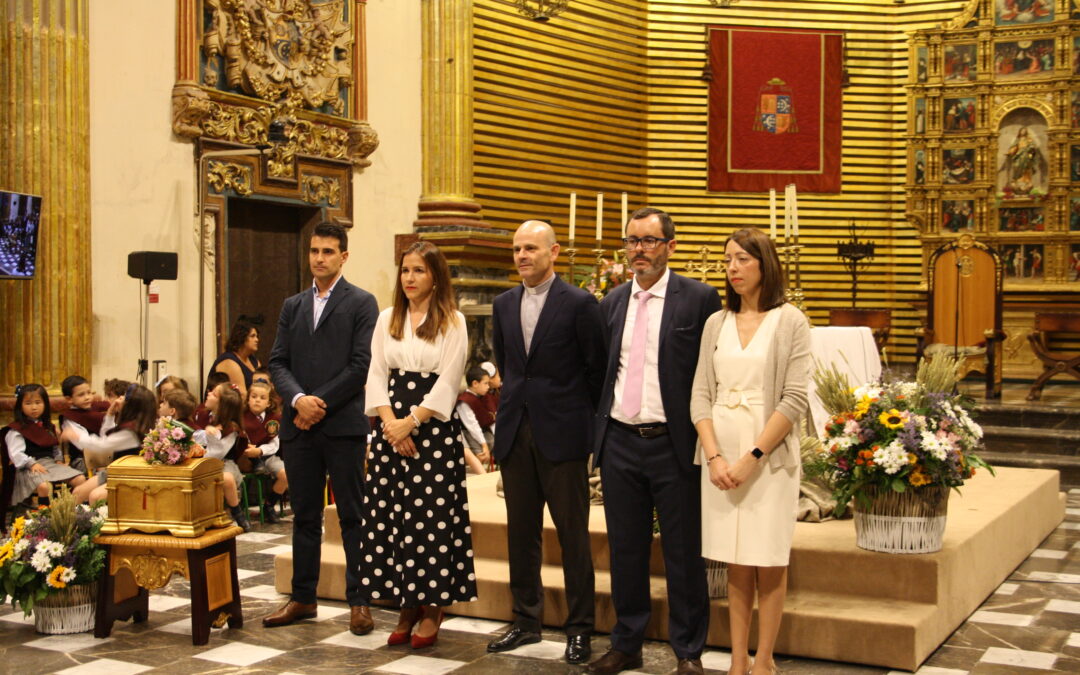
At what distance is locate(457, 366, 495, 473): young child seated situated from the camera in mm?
8352

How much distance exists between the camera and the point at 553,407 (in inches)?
169

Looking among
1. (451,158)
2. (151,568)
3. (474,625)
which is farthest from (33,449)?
(451,158)

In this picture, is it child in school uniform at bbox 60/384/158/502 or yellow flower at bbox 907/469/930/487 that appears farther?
child in school uniform at bbox 60/384/158/502

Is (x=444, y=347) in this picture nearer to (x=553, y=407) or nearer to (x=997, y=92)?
(x=553, y=407)

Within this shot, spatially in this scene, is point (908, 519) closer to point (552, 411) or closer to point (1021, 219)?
point (552, 411)

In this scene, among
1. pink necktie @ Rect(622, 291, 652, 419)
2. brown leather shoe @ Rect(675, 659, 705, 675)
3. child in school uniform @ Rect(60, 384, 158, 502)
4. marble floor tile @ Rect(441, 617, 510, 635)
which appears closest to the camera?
brown leather shoe @ Rect(675, 659, 705, 675)

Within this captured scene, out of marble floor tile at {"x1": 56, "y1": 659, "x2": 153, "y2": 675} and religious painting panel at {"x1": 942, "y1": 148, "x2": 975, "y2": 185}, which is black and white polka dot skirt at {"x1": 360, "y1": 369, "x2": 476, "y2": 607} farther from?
religious painting panel at {"x1": 942, "y1": 148, "x2": 975, "y2": 185}

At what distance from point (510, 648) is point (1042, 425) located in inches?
277

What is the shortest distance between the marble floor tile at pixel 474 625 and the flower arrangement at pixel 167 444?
1257mm

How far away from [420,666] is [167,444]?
4.29 feet

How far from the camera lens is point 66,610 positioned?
15.4 ft

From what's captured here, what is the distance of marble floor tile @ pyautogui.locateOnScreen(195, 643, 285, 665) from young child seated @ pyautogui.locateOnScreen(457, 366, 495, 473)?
3.62m

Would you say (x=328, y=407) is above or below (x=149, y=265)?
below

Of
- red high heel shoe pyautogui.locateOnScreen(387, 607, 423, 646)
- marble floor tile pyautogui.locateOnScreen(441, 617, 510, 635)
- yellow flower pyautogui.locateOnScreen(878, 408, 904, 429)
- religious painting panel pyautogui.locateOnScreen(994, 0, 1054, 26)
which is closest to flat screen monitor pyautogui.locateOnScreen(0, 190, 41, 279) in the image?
marble floor tile pyautogui.locateOnScreen(441, 617, 510, 635)
